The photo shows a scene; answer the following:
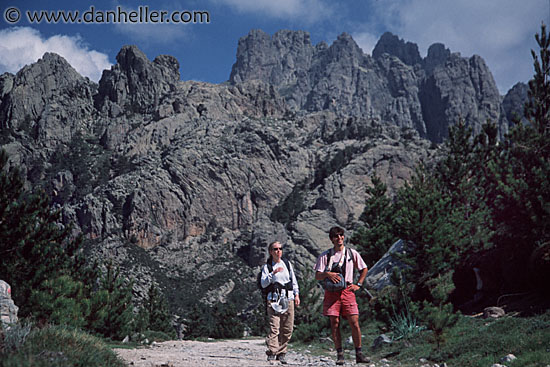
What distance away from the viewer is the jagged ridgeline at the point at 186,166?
77.1 metres

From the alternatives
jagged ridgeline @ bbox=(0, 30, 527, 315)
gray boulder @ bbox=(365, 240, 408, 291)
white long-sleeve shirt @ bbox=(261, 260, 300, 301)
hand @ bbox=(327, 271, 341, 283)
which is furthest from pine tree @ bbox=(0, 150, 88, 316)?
jagged ridgeline @ bbox=(0, 30, 527, 315)

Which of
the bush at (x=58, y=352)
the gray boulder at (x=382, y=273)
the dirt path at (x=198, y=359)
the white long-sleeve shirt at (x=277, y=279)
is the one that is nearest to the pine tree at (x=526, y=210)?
the gray boulder at (x=382, y=273)

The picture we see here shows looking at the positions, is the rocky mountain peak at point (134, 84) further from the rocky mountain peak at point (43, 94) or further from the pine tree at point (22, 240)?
the pine tree at point (22, 240)

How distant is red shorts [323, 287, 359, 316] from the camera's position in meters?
6.79

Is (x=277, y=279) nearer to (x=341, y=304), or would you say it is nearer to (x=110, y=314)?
(x=341, y=304)

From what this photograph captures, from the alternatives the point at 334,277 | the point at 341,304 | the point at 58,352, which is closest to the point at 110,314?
the point at 341,304

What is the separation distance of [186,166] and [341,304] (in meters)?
85.9

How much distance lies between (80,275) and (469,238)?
18289mm

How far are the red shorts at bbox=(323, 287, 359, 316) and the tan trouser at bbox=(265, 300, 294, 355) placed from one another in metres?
0.97

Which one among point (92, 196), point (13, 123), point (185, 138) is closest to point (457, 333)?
point (92, 196)

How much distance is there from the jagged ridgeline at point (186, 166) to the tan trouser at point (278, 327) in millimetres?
58348

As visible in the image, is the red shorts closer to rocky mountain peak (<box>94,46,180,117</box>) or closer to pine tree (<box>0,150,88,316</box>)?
pine tree (<box>0,150,88,316</box>)

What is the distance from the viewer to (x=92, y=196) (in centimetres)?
8312

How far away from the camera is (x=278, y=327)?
759 cm
